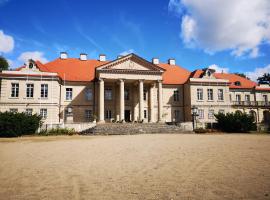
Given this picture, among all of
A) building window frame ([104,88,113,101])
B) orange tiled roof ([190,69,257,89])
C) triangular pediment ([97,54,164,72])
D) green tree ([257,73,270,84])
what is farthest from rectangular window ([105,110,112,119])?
green tree ([257,73,270,84])

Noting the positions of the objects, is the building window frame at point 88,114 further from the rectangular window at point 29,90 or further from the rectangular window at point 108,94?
the rectangular window at point 29,90

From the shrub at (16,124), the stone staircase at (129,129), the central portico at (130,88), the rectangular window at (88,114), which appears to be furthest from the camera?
the rectangular window at (88,114)

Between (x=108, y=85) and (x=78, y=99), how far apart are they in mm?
5373

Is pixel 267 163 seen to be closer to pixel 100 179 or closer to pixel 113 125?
pixel 100 179

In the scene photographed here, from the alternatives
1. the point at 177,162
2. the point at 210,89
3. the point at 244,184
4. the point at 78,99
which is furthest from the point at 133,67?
the point at 244,184

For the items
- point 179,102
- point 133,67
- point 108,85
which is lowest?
point 179,102

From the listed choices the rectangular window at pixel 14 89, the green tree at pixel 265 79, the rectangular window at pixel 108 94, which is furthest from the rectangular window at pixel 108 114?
the green tree at pixel 265 79

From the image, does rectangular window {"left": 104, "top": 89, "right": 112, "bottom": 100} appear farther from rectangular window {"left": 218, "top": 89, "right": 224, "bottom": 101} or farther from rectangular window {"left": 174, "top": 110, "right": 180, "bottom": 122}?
rectangular window {"left": 218, "top": 89, "right": 224, "bottom": 101}

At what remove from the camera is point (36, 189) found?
20.2 ft

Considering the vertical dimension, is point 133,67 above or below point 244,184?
above

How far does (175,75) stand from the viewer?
43375 millimetres

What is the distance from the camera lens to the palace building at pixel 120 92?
→ 3412 cm

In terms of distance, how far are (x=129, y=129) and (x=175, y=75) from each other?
1818cm

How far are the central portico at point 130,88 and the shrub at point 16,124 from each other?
9.36 meters
